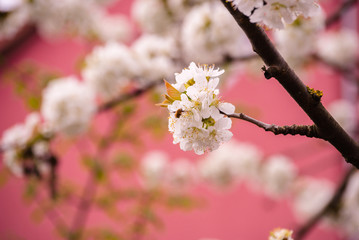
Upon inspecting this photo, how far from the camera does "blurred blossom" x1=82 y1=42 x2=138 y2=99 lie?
1.20 m

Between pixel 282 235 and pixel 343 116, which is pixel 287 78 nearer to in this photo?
pixel 282 235

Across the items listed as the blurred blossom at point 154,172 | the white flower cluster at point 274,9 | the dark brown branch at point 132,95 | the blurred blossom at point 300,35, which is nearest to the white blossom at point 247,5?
the white flower cluster at point 274,9

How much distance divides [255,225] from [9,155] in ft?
6.20

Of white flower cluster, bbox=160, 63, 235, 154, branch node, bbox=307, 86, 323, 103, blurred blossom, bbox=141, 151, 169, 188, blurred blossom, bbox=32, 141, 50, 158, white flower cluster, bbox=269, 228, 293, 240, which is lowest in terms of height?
white flower cluster, bbox=269, 228, 293, 240

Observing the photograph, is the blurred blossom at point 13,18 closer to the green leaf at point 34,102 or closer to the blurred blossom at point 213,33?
the green leaf at point 34,102

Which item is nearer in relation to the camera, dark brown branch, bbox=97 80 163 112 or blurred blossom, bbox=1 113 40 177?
blurred blossom, bbox=1 113 40 177

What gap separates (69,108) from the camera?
1.14 meters

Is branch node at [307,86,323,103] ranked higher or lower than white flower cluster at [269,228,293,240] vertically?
higher

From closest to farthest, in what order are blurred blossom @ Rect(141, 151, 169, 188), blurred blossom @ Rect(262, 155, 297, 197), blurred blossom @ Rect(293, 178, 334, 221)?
1. blurred blossom @ Rect(293, 178, 334, 221)
2. blurred blossom @ Rect(262, 155, 297, 197)
3. blurred blossom @ Rect(141, 151, 169, 188)

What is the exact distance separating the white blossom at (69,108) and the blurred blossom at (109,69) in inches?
2.4

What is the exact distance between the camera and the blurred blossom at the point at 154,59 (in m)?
→ 1.25

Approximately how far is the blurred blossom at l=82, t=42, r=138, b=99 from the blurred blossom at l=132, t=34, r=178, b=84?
0.04 meters

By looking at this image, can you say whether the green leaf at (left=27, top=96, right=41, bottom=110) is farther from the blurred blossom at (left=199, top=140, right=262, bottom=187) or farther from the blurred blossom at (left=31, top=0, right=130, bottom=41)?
the blurred blossom at (left=199, top=140, right=262, bottom=187)

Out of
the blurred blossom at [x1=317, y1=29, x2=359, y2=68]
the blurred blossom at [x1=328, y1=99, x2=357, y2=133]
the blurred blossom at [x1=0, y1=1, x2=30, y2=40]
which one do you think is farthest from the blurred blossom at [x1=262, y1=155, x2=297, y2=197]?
the blurred blossom at [x1=0, y1=1, x2=30, y2=40]
